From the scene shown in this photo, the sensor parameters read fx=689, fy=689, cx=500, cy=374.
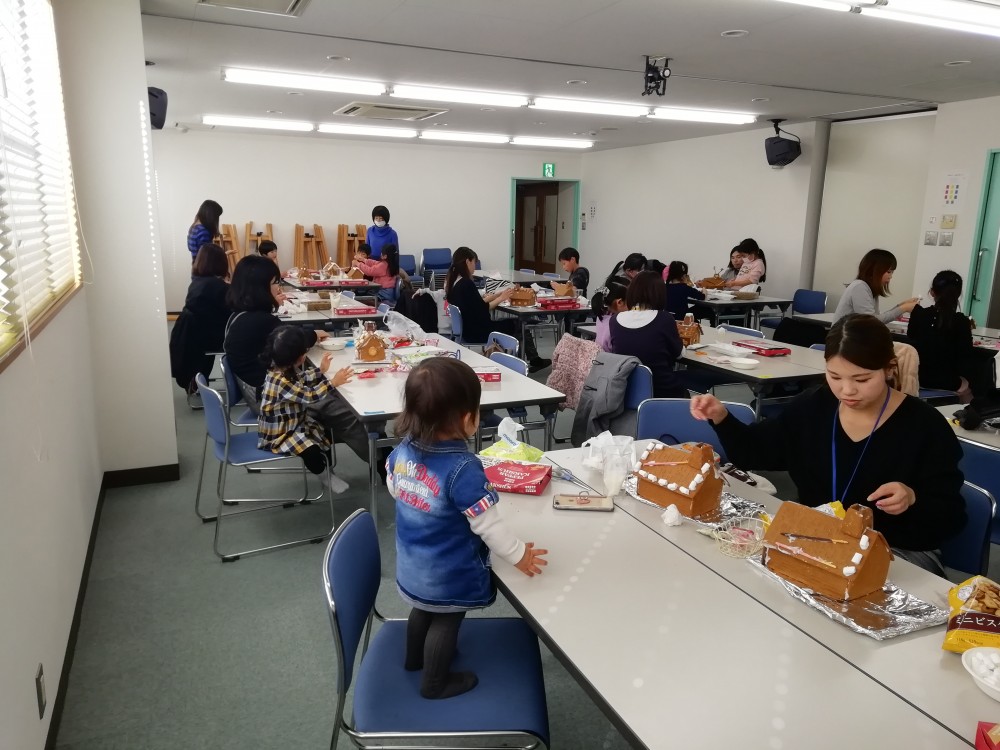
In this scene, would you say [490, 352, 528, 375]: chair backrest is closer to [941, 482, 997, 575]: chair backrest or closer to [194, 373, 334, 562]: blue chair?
[194, 373, 334, 562]: blue chair

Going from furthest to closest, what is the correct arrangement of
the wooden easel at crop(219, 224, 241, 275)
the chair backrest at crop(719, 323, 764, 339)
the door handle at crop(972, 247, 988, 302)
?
the wooden easel at crop(219, 224, 241, 275), the door handle at crop(972, 247, 988, 302), the chair backrest at crop(719, 323, 764, 339)

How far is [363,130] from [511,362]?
7.05 m

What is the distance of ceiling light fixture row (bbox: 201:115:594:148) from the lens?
9.11 meters

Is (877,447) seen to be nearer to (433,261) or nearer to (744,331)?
(744,331)

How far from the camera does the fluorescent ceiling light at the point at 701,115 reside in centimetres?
778

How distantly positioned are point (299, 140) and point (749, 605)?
11.0 m

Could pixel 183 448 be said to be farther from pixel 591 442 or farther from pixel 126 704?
pixel 591 442

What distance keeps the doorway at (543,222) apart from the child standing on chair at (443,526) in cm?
1133

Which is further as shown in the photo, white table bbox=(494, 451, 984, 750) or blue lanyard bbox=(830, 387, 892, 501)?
blue lanyard bbox=(830, 387, 892, 501)

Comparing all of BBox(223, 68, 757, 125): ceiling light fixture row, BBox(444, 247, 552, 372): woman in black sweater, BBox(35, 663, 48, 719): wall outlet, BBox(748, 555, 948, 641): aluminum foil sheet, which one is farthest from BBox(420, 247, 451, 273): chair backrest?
BBox(748, 555, 948, 641): aluminum foil sheet

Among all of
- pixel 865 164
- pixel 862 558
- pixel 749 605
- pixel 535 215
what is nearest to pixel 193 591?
pixel 749 605

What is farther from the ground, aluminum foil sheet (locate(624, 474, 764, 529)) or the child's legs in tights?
aluminum foil sheet (locate(624, 474, 764, 529))

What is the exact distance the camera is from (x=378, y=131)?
9.86 metres

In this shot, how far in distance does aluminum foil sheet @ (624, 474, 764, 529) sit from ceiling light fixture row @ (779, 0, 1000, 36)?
10.4 ft
